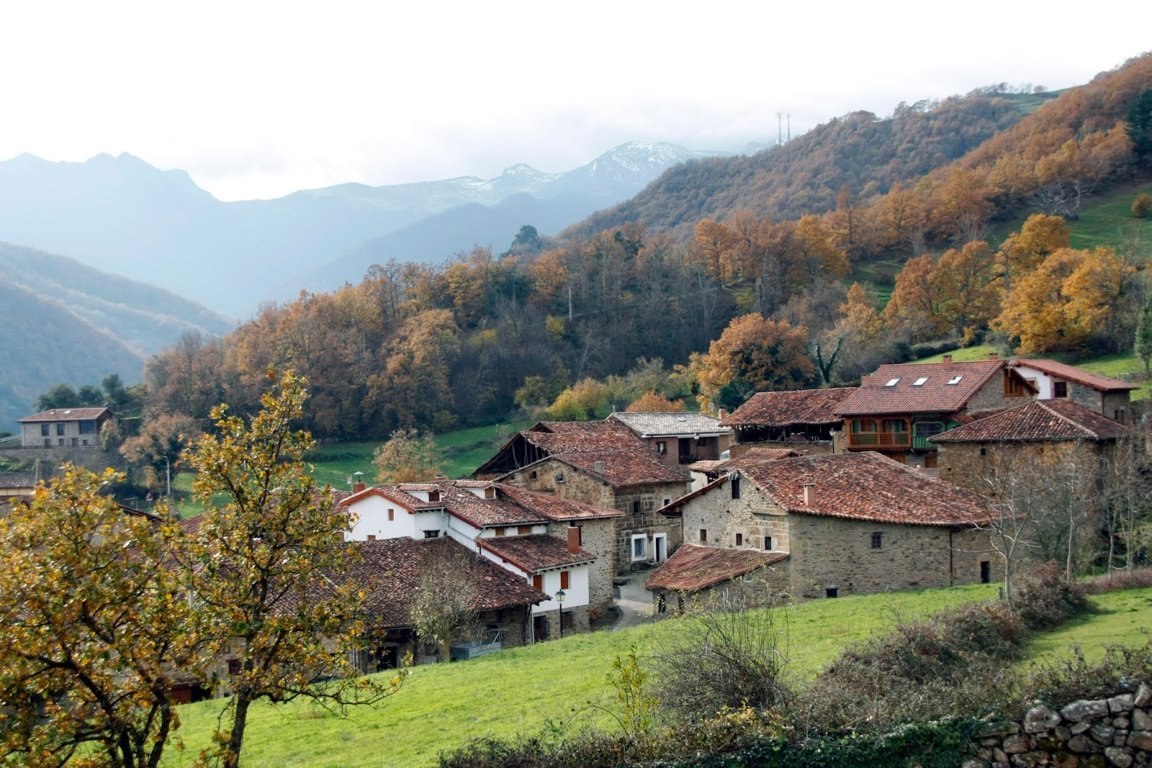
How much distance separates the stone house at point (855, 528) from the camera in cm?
2758

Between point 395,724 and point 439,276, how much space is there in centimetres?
7895

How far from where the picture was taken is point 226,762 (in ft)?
32.3

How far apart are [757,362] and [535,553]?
125 feet

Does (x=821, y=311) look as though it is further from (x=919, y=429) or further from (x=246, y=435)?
(x=246, y=435)

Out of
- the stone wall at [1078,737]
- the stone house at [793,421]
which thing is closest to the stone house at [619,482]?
the stone house at [793,421]

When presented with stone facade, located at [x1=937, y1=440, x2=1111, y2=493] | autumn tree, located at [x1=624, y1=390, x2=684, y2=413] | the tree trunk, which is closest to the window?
stone facade, located at [x1=937, y1=440, x2=1111, y2=493]

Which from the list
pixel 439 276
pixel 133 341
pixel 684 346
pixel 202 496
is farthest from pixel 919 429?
pixel 133 341

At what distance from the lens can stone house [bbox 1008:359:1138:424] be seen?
136 ft

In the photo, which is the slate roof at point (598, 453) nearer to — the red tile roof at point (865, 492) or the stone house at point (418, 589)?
the red tile roof at point (865, 492)

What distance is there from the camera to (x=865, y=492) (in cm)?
3027

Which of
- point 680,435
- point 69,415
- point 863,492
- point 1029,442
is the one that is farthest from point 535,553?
point 69,415

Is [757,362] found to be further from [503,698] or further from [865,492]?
[503,698]

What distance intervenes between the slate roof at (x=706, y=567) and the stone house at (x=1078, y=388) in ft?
61.7

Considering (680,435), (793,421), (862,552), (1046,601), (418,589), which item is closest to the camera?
(1046,601)
